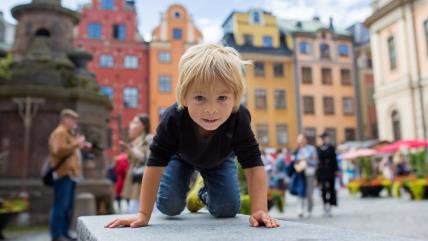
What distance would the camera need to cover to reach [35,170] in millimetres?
10328

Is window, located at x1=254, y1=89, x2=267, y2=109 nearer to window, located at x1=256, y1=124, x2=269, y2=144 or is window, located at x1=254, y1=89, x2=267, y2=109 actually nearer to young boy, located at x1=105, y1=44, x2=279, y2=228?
window, located at x1=256, y1=124, x2=269, y2=144

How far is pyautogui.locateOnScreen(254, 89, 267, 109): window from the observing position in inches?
1677

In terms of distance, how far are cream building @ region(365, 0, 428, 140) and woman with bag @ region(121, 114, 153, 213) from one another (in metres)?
24.7

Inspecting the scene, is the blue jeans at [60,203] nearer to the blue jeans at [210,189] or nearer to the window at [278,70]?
the blue jeans at [210,189]

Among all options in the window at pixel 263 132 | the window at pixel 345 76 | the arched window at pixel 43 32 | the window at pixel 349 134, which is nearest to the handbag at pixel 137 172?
the arched window at pixel 43 32

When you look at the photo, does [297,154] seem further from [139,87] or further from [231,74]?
[139,87]

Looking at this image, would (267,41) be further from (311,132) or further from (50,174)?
(50,174)

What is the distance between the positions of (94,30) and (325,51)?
21597 millimetres

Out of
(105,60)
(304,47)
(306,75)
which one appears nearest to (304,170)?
(105,60)

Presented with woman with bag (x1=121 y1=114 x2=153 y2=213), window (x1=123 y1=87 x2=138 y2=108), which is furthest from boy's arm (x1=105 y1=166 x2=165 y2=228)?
window (x1=123 y1=87 x2=138 y2=108)

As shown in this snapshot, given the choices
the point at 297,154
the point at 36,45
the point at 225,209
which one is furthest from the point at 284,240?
the point at 36,45

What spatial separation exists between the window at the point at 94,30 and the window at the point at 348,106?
2362cm

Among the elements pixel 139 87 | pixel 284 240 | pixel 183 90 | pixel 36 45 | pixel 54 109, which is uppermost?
pixel 139 87

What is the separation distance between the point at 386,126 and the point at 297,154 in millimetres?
22346
